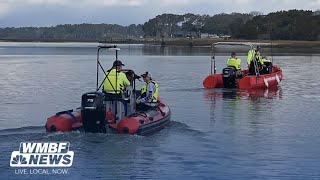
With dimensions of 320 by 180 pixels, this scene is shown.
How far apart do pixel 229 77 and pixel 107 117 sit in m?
15.1

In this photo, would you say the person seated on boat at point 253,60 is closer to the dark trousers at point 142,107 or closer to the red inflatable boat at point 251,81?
the red inflatable boat at point 251,81

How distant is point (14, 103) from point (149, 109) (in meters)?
8.63

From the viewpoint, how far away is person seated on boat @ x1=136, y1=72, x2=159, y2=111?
1726cm

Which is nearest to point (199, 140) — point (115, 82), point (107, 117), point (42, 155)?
point (107, 117)

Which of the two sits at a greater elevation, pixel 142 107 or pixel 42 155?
pixel 142 107

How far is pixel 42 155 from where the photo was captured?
1340cm

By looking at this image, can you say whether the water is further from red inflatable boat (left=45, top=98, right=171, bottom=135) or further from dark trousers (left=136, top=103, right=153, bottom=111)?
dark trousers (left=136, top=103, right=153, bottom=111)

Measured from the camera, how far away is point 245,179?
11844 millimetres

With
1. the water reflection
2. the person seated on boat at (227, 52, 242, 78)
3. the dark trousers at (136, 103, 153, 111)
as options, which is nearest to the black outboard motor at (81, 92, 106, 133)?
the dark trousers at (136, 103, 153, 111)

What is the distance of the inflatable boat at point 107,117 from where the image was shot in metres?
14.8

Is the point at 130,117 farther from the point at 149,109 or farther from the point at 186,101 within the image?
the point at 186,101

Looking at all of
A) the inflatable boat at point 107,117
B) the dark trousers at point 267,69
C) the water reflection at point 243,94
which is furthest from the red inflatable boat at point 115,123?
the dark trousers at point 267,69

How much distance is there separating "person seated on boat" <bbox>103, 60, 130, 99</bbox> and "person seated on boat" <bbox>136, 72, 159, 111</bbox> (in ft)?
5.17

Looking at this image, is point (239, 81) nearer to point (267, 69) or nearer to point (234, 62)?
point (234, 62)
